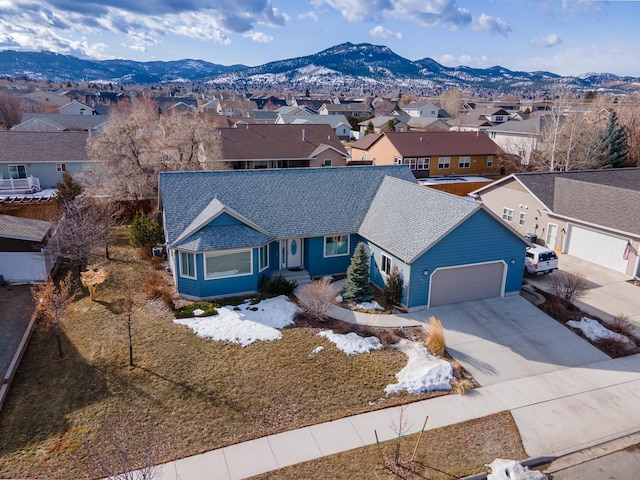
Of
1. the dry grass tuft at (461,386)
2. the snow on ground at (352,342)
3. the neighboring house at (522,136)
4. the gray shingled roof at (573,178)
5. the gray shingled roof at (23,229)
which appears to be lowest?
the dry grass tuft at (461,386)

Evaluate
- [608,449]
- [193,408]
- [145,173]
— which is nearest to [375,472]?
[193,408]

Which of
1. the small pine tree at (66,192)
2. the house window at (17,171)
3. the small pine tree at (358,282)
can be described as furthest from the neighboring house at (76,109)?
the small pine tree at (358,282)

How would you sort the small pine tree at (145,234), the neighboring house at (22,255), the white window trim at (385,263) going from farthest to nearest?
the small pine tree at (145,234) → the neighboring house at (22,255) → the white window trim at (385,263)

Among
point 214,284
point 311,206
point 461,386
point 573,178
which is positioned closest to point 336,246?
point 311,206

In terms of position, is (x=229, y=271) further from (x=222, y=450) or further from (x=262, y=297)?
(x=222, y=450)

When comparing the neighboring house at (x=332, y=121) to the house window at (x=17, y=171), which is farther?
the neighboring house at (x=332, y=121)

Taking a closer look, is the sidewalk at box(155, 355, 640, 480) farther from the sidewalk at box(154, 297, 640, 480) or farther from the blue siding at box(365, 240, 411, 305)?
the blue siding at box(365, 240, 411, 305)

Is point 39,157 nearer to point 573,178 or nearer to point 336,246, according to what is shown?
point 336,246

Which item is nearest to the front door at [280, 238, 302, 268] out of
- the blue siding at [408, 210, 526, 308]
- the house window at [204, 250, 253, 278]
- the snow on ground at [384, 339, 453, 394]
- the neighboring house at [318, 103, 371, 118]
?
the house window at [204, 250, 253, 278]

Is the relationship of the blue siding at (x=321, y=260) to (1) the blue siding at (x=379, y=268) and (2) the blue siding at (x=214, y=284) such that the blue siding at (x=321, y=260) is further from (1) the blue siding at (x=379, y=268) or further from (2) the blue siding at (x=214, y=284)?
(2) the blue siding at (x=214, y=284)
